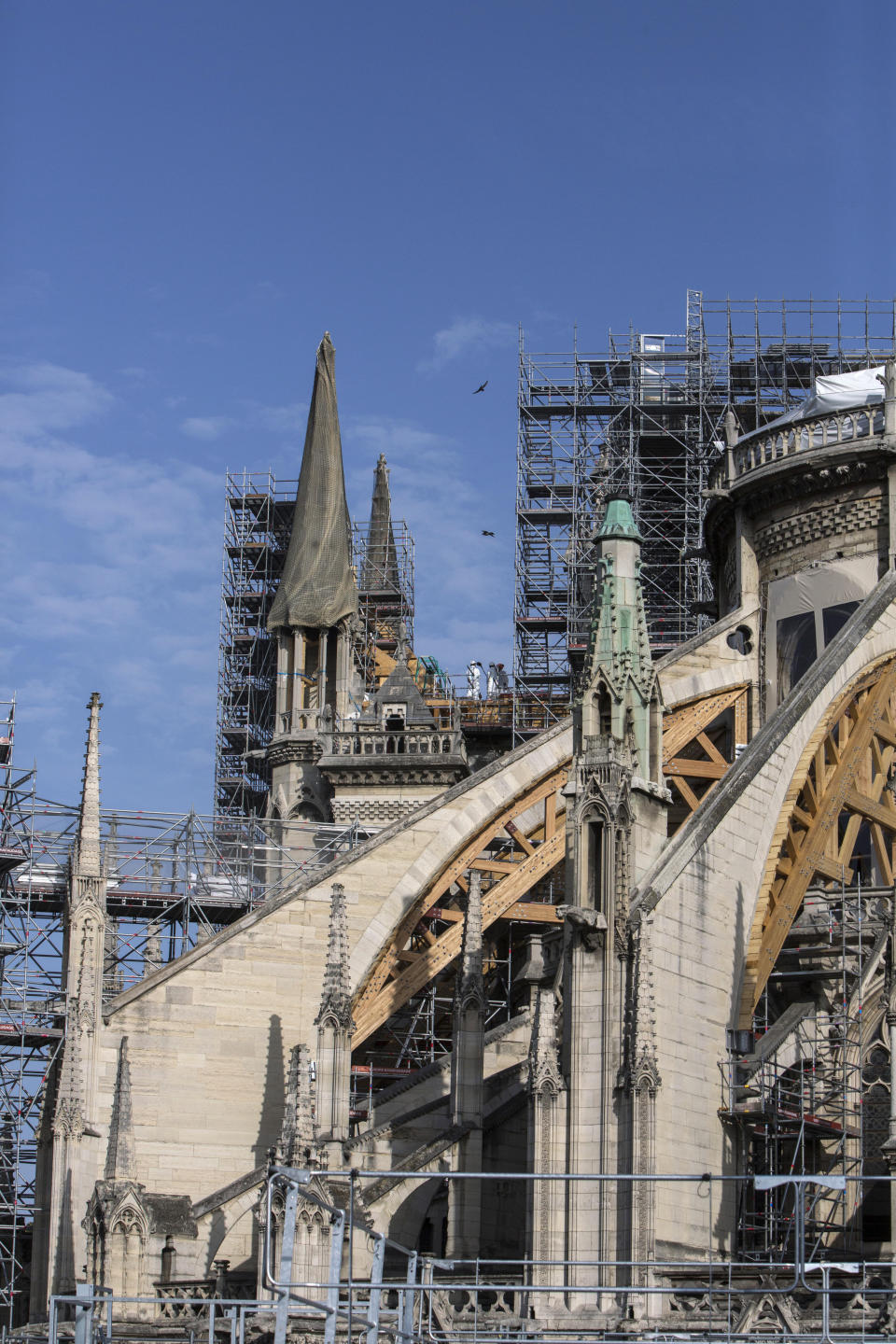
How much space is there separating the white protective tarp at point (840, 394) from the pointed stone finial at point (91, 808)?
11.9m

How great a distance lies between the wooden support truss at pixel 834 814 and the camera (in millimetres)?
30297

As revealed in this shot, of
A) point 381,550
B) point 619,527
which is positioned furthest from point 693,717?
point 381,550

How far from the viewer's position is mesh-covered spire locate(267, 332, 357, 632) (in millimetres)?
52000

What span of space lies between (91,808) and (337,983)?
7.72m

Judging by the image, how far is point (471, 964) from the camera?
101ft

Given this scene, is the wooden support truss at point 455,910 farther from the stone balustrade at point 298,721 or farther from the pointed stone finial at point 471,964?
the stone balustrade at point 298,721

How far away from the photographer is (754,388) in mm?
57125

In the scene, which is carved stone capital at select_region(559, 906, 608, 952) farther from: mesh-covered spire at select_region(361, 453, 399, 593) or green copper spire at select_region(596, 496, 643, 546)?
mesh-covered spire at select_region(361, 453, 399, 593)

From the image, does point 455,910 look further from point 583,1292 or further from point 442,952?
point 583,1292

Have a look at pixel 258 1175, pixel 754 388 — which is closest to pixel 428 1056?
pixel 258 1175

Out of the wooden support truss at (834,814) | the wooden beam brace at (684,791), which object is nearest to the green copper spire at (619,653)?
the wooden support truss at (834,814)

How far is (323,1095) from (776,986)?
241 inches

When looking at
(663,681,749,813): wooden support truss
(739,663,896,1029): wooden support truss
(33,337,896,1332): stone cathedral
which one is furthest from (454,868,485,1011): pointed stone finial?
(663,681,749,813): wooden support truss

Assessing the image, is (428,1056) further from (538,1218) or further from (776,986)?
(538,1218)
